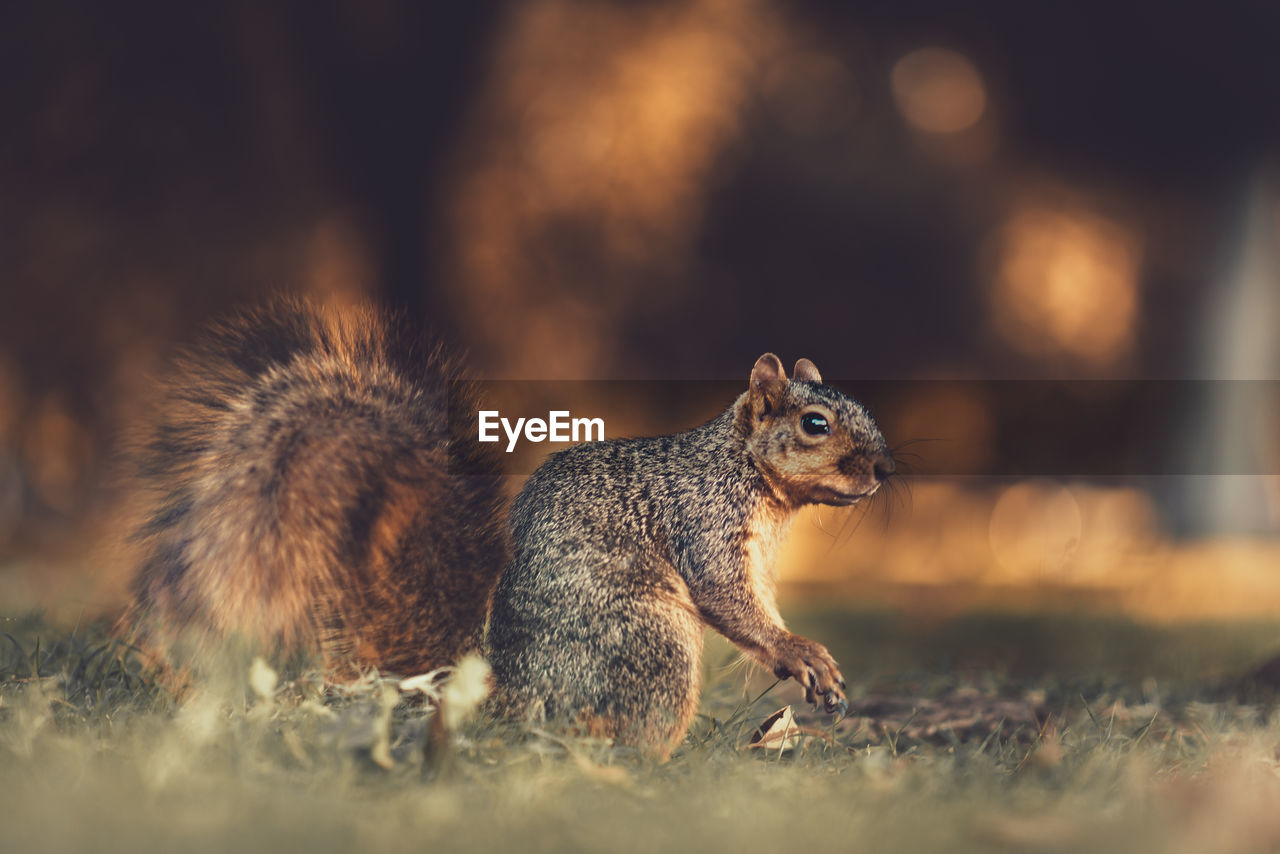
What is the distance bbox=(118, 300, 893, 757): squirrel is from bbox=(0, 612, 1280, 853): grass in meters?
0.10

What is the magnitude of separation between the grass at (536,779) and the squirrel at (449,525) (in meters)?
0.10

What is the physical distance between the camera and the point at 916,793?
1211mm

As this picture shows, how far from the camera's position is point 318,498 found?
1571mm

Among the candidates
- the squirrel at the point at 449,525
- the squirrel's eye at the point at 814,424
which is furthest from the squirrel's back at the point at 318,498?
the squirrel's eye at the point at 814,424

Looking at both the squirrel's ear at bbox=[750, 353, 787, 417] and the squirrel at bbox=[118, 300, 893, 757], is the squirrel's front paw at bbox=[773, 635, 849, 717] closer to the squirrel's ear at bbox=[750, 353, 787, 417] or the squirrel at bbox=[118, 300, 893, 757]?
the squirrel at bbox=[118, 300, 893, 757]

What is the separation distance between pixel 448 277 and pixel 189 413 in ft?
7.04

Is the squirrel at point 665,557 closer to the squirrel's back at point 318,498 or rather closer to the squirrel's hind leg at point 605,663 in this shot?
the squirrel's hind leg at point 605,663

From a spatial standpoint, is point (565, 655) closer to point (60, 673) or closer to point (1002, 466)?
point (60, 673)

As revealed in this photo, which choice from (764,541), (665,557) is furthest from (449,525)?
(764,541)

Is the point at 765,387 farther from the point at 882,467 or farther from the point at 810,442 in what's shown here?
the point at 882,467

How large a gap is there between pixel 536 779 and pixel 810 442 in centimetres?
70

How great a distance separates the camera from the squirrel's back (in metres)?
1.55

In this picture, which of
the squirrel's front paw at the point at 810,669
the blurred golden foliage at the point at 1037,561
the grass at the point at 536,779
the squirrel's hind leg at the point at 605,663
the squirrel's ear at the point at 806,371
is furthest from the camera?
the blurred golden foliage at the point at 1037,561

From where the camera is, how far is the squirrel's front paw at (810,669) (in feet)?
5.23
